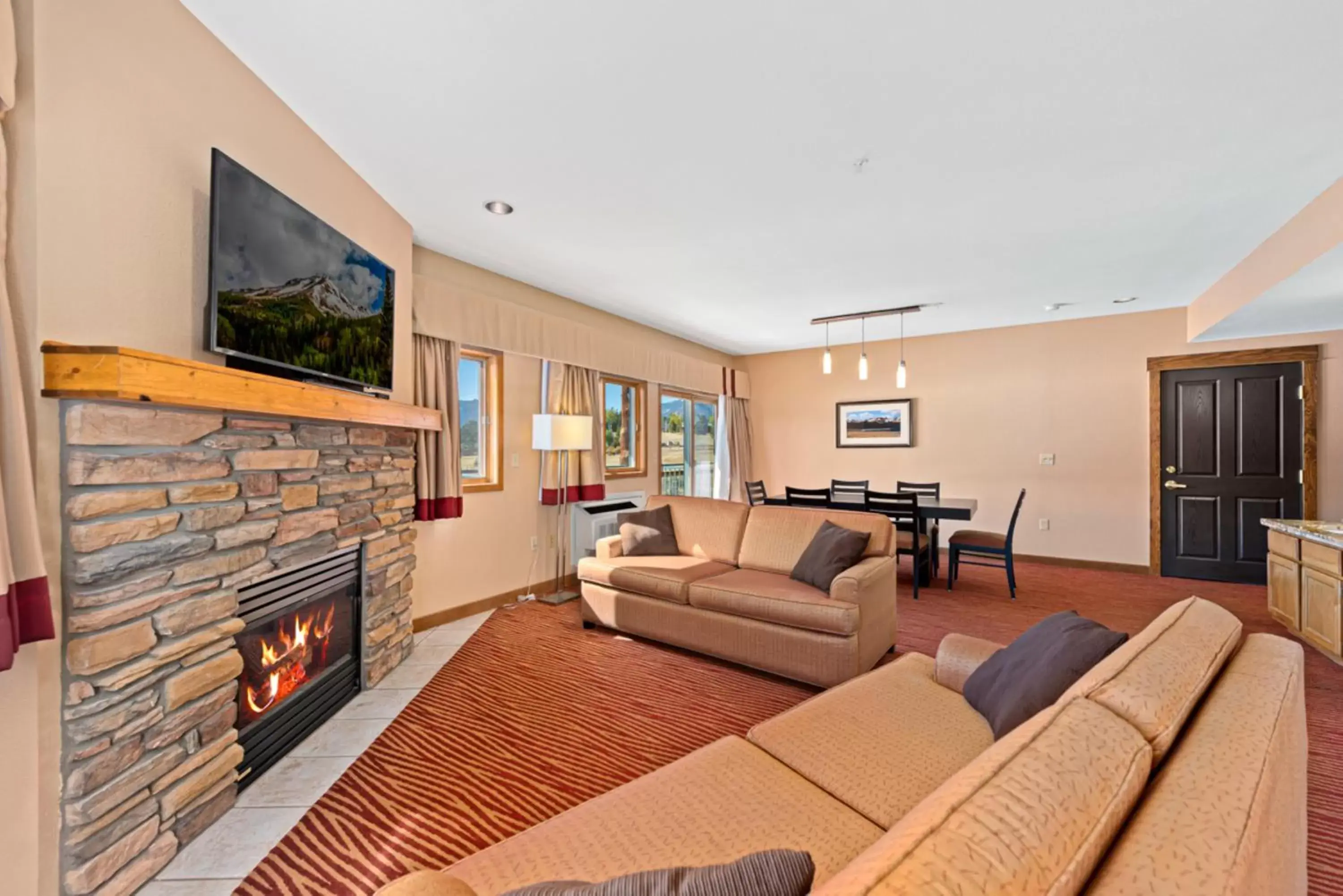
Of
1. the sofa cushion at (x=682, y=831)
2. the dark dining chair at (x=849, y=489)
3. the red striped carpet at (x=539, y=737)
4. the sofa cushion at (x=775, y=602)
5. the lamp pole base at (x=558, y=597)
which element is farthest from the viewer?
the dark dining chair at (x=849, y=489)

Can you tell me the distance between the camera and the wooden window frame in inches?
251

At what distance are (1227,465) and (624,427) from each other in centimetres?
560

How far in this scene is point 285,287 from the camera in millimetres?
2158

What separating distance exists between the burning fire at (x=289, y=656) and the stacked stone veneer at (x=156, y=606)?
256 mm

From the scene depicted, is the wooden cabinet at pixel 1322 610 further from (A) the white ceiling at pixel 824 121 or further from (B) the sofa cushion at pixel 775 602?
(B) the sofa cushion at pixel 775 602

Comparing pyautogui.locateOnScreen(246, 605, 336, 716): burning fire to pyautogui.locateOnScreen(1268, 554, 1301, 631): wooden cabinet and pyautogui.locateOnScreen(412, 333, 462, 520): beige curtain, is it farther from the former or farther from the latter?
pyautogui.locateOnScreen(1268, 554, 1301, 631): wooden cabinet

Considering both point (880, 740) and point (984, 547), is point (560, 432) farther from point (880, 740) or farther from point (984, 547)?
point (984, 547)

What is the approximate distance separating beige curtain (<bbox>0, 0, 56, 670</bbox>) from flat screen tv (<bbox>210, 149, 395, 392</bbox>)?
0.54 metres

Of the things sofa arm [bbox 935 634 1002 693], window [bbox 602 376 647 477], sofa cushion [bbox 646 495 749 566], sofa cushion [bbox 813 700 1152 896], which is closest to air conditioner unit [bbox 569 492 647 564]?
window [bbox 602 376 647 477]

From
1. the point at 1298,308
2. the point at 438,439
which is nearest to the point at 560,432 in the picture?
the point at 438,439

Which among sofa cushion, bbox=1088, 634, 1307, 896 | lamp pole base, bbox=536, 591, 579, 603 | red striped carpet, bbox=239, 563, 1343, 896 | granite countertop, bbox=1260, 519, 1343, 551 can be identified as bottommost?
red striped carpet, bbox=239, 563, 1343, 896

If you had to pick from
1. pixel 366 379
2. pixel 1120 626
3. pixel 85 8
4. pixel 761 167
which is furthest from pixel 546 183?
pixel 1120 626

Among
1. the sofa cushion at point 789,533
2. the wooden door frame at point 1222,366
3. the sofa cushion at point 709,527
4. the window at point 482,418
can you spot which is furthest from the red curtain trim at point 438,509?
the wooden door frame at point 1222,366

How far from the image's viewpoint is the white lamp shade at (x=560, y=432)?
4.33 m
